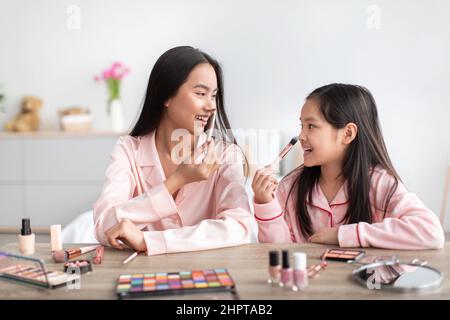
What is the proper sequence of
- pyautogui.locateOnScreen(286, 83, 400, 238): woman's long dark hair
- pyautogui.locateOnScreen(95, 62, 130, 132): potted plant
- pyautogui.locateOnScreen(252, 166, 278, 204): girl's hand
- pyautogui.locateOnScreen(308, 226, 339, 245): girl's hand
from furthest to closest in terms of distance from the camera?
pyautogui.locateOnScreen(95, 62, 130, 132): potted plant
pyautogui.locateOnScreen(286, 83, 400, 238): woman's long dark hair
pyautogui.locateOnScreen(252, 166, 278, 204): girl's hand
pyautogui.locateOnScreen(308, 226, 339, 245): girl's hand

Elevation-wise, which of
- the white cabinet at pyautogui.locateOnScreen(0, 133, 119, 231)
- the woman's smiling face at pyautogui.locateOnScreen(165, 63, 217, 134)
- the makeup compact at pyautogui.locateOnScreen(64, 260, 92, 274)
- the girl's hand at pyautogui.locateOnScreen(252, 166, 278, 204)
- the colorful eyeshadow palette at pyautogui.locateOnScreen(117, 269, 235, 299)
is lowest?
the white cabinet at pyautogui.locateOnScreen(0, 133, 119, 231)

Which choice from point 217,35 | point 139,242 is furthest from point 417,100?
point 139,242

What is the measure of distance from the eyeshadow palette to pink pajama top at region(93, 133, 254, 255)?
0.79ft

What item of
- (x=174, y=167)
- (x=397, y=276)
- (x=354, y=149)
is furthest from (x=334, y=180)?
(x=397, y=276)

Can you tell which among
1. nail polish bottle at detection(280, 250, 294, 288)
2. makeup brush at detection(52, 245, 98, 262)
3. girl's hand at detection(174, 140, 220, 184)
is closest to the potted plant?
girl's hand at detection(174, 140, 220, 184)

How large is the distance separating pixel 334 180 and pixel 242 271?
656 millimetres

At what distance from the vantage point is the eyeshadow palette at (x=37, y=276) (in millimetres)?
1050

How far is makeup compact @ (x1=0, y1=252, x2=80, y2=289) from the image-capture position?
105 centimetres

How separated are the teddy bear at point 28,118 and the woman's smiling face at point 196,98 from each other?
3.07m

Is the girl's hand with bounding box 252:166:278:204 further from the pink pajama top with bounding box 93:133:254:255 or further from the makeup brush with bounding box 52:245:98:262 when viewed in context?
the makeup brush with bounding box 52:245:98:262

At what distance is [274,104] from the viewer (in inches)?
170

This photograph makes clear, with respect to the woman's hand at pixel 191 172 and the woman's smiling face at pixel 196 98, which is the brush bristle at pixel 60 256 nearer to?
the woman's hand at pixel 191 172

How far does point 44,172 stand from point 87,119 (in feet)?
1.64
